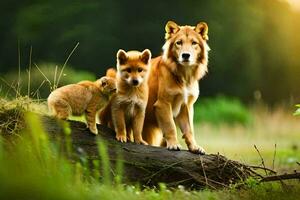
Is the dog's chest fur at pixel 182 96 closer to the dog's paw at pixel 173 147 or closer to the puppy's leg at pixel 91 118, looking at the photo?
the dog's paw at pixel 173 147

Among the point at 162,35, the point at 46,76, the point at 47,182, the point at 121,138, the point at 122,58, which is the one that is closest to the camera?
the point at 47,182

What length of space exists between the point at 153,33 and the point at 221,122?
339cm

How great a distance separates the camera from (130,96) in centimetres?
834

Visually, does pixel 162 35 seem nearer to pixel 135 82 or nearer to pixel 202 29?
pixel 202 29

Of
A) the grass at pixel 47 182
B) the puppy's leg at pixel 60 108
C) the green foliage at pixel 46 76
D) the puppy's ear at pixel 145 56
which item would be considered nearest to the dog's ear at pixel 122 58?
the puppy's ear at pixel 145 56

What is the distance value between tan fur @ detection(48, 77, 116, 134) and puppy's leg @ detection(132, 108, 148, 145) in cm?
34

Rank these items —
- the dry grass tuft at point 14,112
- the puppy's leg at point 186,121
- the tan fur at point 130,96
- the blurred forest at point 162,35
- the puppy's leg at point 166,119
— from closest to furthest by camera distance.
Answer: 1. the dry grass tuft at point 14,112
2. the tan fur at point 130,96
3. the puppy's leg at point 166,119
4. the puppy's leg at point 186,121
5. the blurred forest at point 162,35

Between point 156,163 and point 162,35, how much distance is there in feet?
37.1

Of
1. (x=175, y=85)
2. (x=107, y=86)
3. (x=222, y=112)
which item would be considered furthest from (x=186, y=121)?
(x=222, y=112)

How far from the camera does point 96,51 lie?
63.4 feet

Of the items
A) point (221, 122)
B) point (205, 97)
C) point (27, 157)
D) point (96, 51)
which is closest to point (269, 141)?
point (221, 122)

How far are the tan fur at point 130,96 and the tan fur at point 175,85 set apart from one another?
24cm

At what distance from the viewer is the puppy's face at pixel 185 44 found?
868 cm

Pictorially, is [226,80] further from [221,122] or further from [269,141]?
[269,141]
